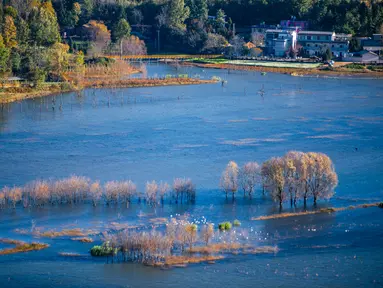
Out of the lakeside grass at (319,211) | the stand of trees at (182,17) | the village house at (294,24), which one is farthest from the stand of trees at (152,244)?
the village house at (294,24)

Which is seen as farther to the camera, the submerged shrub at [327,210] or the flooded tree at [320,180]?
the flooded tree at [320,180]

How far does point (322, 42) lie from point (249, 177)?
16.7m

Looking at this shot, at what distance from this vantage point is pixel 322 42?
2512 cm

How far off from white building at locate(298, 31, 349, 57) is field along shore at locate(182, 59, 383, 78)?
59.2 inches

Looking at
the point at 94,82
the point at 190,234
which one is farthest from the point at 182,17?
the point at 190,234

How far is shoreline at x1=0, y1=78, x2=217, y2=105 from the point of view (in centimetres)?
1750

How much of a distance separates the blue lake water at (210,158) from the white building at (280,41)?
487cm

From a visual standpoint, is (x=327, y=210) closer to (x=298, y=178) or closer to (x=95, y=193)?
(x=298, y=178)

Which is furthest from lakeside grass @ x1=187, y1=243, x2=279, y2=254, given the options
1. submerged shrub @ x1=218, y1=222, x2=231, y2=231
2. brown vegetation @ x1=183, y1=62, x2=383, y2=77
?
brown vegetation @ x1=183, y1=62, x2=383, y2=77

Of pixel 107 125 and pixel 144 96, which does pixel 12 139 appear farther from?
pixel 144 96

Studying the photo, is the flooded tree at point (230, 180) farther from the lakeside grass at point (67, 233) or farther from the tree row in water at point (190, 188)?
the lakeside grass at point (67, 233)

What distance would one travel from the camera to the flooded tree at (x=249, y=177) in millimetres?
9516

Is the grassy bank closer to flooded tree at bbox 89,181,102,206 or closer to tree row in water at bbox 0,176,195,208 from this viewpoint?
tree row in water at bbox 0,176,195,208

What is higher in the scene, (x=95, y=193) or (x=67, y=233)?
(x=95, y=193)
